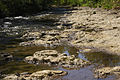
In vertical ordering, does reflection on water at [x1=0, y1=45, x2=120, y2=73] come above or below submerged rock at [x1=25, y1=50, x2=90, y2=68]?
below

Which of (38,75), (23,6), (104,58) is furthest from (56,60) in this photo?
(23,6)

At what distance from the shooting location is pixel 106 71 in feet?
40.4

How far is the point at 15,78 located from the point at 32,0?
56071mm

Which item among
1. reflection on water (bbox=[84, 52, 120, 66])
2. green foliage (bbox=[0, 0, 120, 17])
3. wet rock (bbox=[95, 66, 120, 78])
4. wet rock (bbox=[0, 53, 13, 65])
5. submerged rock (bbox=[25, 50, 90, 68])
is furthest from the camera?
green foliage (bbox=[0, 0, 120, 17])

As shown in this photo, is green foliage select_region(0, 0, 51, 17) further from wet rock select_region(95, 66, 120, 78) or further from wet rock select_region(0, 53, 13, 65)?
wet rock select_region(95, 66, 120, 78)

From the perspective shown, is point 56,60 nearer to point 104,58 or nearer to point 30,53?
point 104,58

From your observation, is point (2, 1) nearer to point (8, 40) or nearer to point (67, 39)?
point (8, 40)

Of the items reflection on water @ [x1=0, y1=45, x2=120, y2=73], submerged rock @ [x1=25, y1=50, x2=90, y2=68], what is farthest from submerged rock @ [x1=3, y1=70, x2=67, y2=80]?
submerged rock @ [x1=25, y1=50, x2=90, y2=68]

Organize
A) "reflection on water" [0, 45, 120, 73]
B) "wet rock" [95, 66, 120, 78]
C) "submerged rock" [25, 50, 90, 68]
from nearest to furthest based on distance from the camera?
1. "wet rock" [95, 66, 120, 78]
2. "reflection on water" [0, 45, 120, 73]
3. "submerged rock" [25, 50, 90, 68]

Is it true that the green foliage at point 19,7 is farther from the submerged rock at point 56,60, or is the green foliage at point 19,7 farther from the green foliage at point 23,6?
the submerged rock at point 56,60

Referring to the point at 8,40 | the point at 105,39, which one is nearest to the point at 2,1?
Answer: the point at 8,40

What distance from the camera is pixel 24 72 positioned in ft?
41.0

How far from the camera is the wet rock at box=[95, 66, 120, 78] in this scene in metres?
12.0

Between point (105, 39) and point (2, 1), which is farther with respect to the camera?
point (2, 1)
